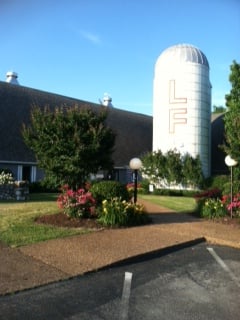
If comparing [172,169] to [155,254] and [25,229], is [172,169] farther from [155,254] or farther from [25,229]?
[155,254]

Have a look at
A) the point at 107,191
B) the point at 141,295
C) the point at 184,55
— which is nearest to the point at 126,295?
the point at 141,295

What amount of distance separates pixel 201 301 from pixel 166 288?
2.31 feet

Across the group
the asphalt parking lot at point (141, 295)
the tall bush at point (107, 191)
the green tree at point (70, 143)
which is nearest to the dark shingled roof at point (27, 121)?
the green tree at point (70, 143)

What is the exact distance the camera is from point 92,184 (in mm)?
14336

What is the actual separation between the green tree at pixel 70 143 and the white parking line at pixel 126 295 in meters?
5.87

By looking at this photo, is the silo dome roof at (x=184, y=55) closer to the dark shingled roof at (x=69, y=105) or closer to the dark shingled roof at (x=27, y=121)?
the dark shingled roof at (x=27, y=121)

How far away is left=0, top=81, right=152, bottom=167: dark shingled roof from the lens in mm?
28016

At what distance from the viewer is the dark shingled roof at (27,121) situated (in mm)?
28016

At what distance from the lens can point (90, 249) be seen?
8.85 m

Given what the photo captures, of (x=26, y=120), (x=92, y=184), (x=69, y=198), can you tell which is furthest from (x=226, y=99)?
(x=69, y=198)

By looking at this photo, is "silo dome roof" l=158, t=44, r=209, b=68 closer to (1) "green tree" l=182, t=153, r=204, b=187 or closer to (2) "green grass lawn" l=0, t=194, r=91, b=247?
(1) "green tree" l=182, t=153, r=204, b=187

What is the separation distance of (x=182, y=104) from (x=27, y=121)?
37.3ft

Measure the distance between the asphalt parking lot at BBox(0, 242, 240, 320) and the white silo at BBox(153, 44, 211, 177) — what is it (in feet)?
71.9

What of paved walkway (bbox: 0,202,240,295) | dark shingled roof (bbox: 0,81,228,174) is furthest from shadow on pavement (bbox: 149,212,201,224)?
dark shingled roof (bbox: 0,81,228,174)
